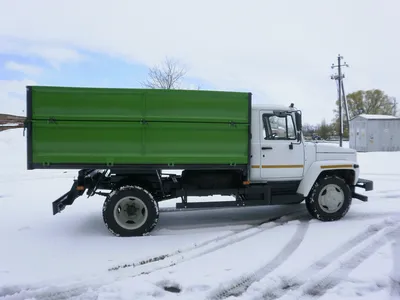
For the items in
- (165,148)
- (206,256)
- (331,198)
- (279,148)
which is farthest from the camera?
(331,198)

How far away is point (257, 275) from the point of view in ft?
15.1

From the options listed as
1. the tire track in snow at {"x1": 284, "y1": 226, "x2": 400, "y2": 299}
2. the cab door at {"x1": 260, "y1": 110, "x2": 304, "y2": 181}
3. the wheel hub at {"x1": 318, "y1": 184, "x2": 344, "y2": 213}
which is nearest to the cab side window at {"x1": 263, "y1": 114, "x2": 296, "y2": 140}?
the cab door at {"x1": 260, "y1": 110, "x2": 304, "y2": 181}

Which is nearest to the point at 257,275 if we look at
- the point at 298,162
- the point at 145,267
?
the point at 145,267

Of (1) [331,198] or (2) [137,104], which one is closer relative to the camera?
(2) [137,104]

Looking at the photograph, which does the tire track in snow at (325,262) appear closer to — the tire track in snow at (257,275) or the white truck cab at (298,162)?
the tire track in snow at (257,275)

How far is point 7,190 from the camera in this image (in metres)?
11.3

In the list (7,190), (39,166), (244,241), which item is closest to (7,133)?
(7,190)

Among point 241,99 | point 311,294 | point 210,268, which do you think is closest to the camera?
point 311,294

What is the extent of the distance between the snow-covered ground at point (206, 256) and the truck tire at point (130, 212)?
22 cm

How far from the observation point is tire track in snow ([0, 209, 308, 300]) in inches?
164

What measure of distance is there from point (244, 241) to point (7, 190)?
8.56 meters

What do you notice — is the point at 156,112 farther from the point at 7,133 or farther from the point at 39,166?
the point at 7,133

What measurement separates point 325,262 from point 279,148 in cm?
263

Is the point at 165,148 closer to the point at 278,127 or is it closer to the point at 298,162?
the point at 278,127
